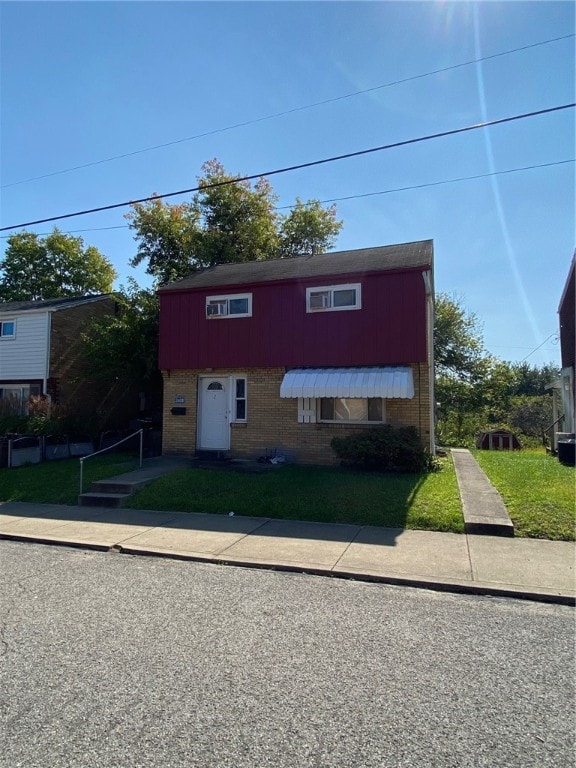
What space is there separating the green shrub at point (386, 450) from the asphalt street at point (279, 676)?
5.96 meters

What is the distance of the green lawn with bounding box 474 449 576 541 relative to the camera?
7.47 metres

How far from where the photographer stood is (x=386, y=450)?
1144 cm

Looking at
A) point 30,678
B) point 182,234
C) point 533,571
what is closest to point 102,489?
point 30,678

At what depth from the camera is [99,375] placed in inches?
784

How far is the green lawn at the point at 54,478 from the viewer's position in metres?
10.8

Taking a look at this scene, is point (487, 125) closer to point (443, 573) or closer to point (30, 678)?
point (443, 573)

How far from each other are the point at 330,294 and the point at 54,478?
336 inches

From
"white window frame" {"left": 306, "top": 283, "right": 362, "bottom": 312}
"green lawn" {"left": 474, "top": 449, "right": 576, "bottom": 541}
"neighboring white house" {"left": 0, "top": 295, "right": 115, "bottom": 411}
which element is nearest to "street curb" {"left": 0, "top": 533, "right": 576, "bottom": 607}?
"green lawn" {"left": 474, "top": 449, "right": 576, "bottom": 541}

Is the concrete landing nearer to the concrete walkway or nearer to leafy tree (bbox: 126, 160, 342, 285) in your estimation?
the concrete walkway

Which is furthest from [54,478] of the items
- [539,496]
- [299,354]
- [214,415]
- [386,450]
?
[539,496]

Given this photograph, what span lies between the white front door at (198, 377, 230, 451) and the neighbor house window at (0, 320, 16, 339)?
10116 millimetres

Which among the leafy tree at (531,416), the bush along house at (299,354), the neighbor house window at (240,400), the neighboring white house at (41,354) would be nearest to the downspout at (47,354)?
the neighboring white house at (41,354)

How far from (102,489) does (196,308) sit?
6.48 m

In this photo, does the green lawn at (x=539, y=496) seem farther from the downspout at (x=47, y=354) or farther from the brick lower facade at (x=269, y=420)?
→ the downspout at (x=47, y=354)
